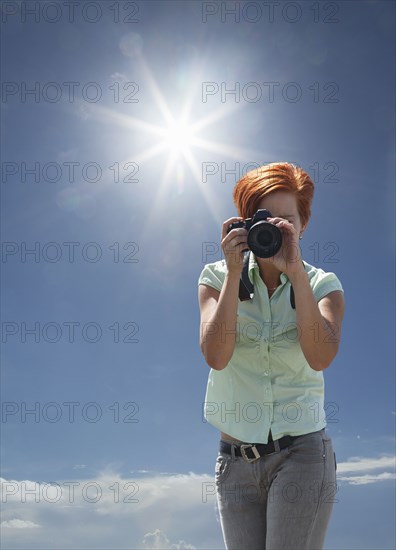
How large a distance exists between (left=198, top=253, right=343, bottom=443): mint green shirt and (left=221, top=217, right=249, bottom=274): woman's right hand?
0.20m

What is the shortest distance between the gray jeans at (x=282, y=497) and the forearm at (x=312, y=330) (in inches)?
14.8

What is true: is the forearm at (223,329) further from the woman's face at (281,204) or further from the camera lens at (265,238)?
the woman's face at (281,204)

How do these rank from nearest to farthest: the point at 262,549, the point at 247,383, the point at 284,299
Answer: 1. the point at 262,549
2. the point at 247,383
3. the point at 284,299

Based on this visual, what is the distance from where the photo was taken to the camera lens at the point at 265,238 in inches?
131

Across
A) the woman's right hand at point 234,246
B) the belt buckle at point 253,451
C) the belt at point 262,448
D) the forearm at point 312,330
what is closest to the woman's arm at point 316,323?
the forearm at point 312,330

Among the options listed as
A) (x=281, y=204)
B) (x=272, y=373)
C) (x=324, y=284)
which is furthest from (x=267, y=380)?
(x=281, y=204)

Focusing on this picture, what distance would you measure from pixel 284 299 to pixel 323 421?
2.26ft

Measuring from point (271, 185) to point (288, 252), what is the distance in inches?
14.7

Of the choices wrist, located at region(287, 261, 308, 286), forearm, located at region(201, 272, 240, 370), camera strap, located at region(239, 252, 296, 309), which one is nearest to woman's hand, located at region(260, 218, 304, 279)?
wrist, located at region(287, 261, 308, 286)

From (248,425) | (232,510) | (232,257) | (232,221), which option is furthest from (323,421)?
(232,221)

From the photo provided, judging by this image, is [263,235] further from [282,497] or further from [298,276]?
[282,497]

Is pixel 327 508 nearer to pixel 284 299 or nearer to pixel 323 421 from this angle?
pixel 323 421

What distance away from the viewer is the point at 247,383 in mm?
3209

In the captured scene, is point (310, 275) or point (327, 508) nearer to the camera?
point (327, 508)
